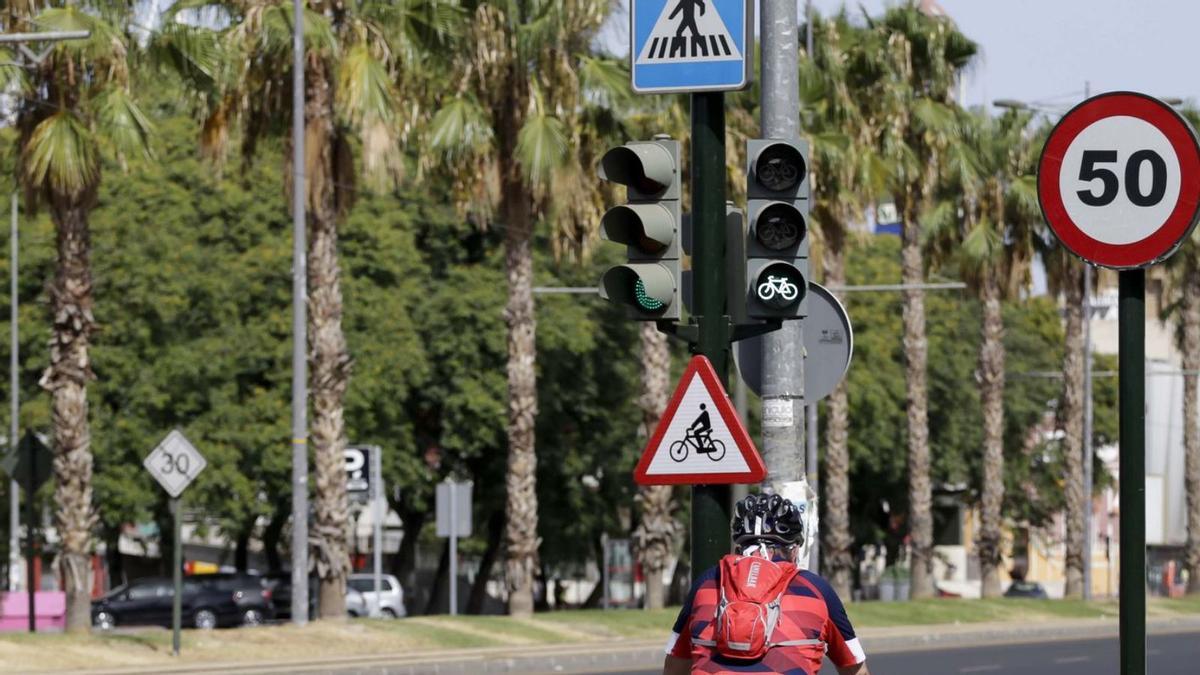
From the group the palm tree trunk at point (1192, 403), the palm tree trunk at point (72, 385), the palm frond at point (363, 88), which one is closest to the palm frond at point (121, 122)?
the palm tree trunk at point (72, 385)

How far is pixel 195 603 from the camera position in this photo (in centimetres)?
4928

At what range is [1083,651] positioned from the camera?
32.8 metres

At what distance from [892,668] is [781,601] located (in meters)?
21.7

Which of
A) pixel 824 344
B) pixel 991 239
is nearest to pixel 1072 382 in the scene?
pixel 991 239

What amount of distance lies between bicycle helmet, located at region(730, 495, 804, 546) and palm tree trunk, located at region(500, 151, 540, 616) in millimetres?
27666

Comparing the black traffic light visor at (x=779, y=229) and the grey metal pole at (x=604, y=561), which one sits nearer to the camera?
the black traffic light visor at (x=779, y=229)

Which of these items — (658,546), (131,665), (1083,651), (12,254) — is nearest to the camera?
(131,665)

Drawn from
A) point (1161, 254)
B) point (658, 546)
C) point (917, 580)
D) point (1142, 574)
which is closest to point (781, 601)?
point (1142, 574)

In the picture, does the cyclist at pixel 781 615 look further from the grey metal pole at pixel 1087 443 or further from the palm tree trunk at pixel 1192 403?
the palm tree trunk at pixel 1192 403

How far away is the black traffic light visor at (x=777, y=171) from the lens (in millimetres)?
10062

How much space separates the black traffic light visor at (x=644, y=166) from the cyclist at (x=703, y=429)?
1096 millimetres

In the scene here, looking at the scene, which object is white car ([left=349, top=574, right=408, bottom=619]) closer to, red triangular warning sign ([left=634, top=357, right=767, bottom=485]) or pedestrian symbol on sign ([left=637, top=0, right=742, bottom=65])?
pedestrian symbol on sign ([left=637, top=0, right=742, bottom=65])

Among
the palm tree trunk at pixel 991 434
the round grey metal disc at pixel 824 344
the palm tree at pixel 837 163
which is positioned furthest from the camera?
the palm tree trunk at pixel 991 434

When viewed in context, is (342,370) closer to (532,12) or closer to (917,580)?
(532,12)
